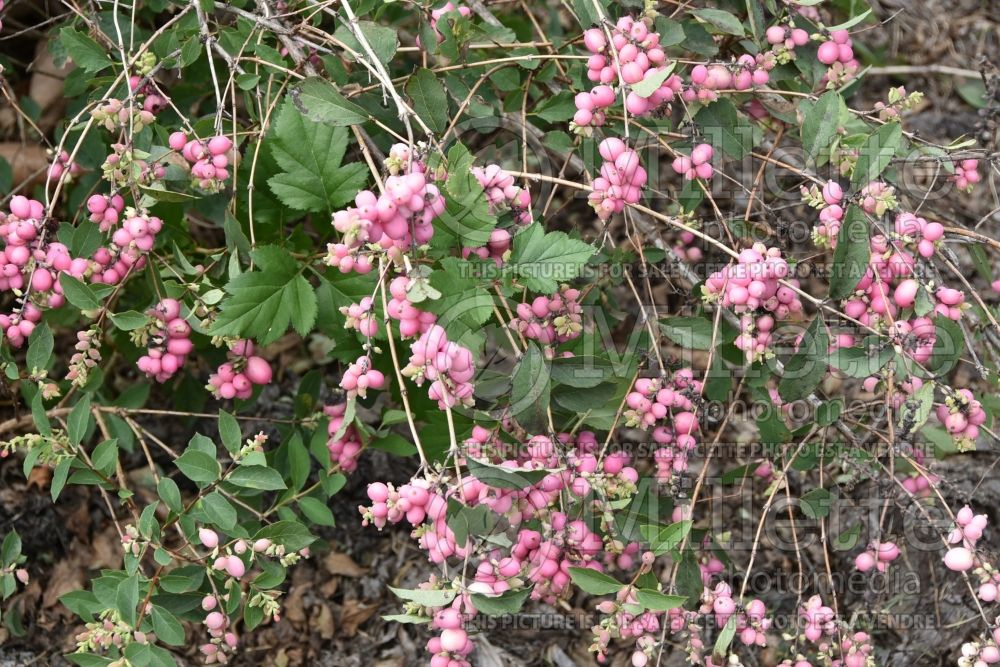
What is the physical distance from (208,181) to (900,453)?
156 cm

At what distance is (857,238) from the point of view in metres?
1.85

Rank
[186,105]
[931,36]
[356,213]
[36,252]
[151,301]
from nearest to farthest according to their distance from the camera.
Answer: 1. [356,213]
2. [36,252]
3. [151,301]
4. [186,105]
5. [931,36]

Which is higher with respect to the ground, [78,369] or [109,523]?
[78,369]

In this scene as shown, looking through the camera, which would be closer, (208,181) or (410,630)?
(208,181)

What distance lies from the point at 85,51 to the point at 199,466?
3.29 feet

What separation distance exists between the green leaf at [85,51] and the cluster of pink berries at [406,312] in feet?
3.60

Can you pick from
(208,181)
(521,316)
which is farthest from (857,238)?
(208,181)

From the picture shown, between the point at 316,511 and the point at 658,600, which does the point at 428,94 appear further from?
the point at 658,600

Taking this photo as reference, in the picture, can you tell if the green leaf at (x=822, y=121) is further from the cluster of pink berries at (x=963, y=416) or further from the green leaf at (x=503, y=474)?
the green leaf at (x=503, y=474)

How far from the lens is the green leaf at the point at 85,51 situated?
7.21 feet

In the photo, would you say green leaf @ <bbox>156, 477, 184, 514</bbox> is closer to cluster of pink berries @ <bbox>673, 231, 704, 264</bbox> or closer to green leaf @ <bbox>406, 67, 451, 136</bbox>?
green leaf @ <bbox>406, 67, 451, 136</bbox>

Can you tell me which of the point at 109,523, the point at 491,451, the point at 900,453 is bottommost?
the point at 109,523

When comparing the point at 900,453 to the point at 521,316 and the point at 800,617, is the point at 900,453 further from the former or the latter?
the point at 521,316

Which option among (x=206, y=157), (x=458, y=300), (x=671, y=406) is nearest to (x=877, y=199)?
(x=671, y=406)
